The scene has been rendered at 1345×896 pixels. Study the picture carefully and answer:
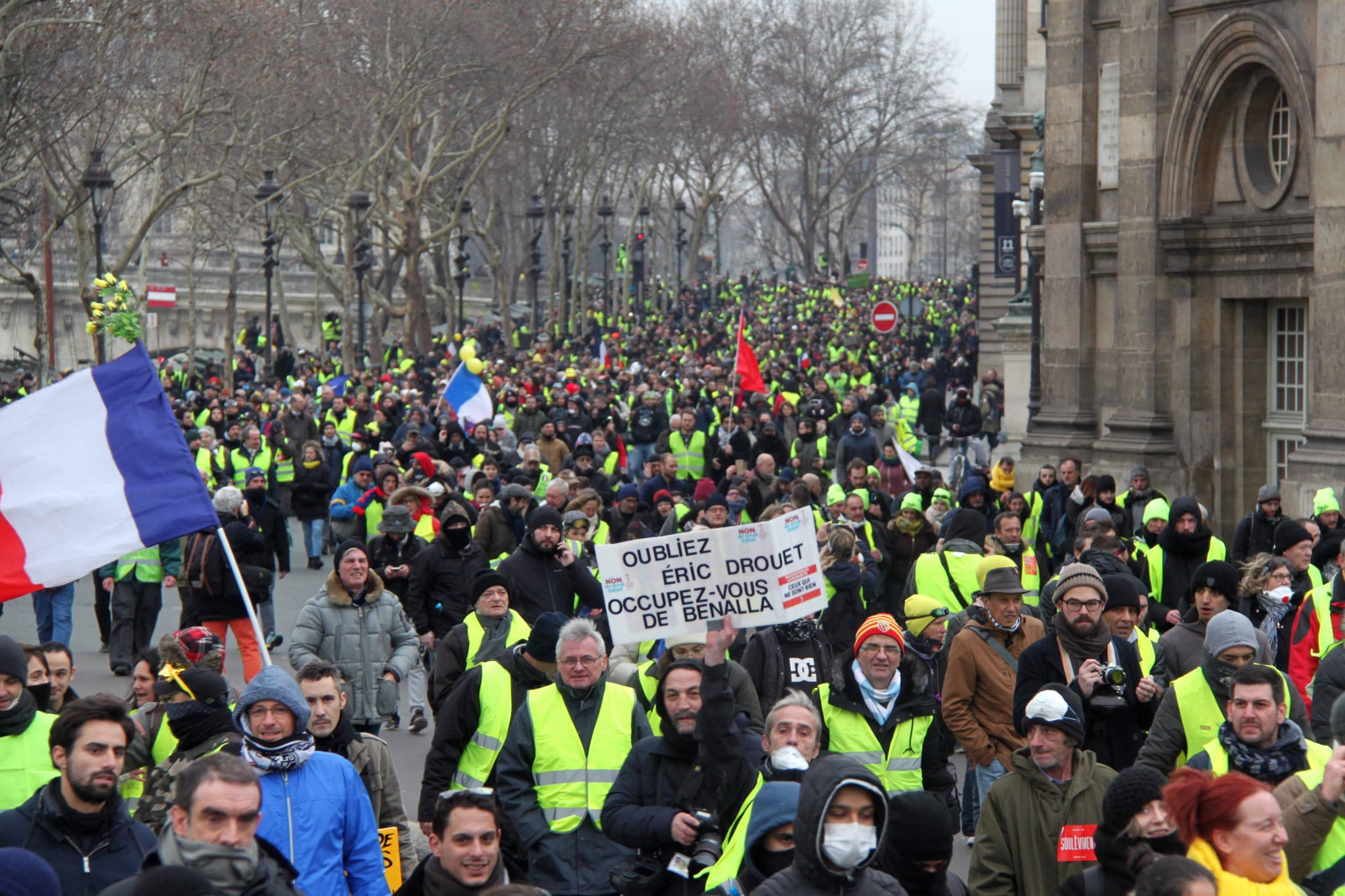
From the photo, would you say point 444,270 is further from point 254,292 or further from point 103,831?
point 103,831

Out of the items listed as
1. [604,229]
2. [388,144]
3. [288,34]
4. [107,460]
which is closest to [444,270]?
[604,229]

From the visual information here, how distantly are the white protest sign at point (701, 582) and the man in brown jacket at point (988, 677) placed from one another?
A: 0.83 m

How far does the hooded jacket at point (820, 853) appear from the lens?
13.9 feet

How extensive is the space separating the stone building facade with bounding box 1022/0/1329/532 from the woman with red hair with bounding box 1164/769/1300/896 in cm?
1313

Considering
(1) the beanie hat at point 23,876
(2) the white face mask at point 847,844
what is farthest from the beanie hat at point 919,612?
(1) the beanie hat at point 23,876

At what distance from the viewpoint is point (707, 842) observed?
216 inches

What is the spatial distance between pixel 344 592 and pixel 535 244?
137 ft

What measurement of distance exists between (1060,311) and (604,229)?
112ft

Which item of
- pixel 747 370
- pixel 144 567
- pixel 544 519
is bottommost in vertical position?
pixel 144 567

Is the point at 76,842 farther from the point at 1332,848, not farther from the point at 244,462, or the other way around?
the point at 244,462

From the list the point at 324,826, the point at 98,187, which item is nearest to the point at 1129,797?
the point at 324,826

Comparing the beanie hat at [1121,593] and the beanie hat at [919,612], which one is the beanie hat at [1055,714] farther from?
the beanie hat at [919,612]

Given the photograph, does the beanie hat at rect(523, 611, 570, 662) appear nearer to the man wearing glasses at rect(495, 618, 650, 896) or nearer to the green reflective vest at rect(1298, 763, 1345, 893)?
the man wearing glasses at rect(495, 618, 650, 896)

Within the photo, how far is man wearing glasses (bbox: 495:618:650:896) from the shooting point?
622 centimetres
